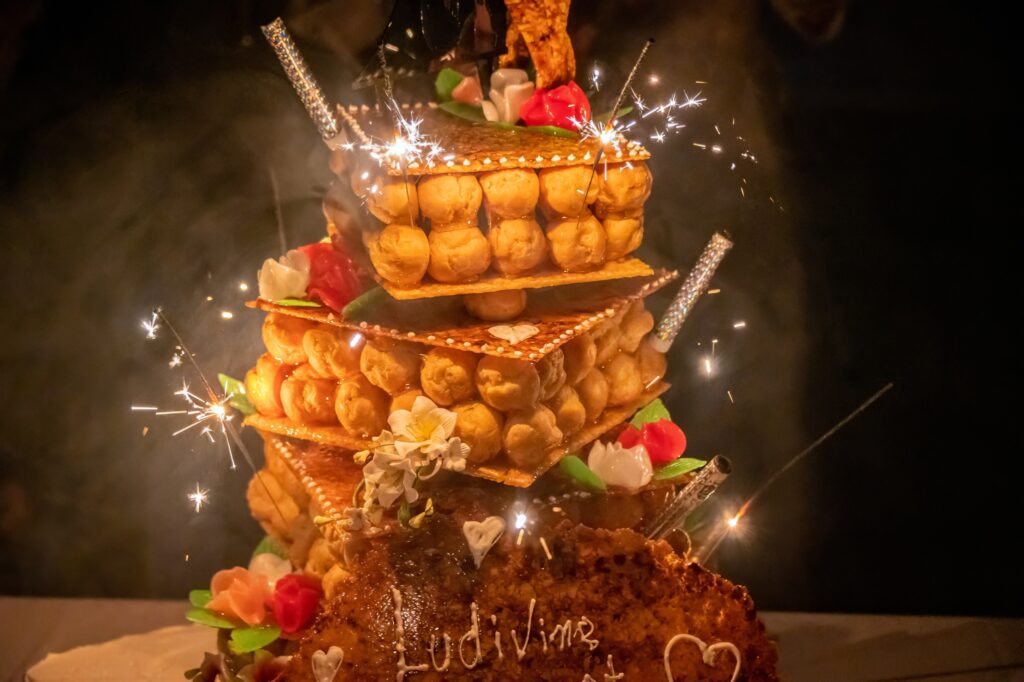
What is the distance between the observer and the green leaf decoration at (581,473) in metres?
1.81

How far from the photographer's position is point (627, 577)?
1703 mm

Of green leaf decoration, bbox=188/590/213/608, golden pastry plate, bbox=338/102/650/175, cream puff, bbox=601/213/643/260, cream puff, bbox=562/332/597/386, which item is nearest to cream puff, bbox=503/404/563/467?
cream puff, bbox=562/332/597/386

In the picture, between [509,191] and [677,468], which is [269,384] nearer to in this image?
[509,191]

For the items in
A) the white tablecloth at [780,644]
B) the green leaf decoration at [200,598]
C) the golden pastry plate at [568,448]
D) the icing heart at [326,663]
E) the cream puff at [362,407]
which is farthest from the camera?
the white tablecloth at [780,644]

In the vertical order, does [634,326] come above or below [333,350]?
above

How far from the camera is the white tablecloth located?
2188 mm

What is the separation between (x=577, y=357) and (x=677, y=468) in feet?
1.12

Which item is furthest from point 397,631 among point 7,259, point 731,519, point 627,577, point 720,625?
point 7,259

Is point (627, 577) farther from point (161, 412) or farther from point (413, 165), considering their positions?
point (161, 412)

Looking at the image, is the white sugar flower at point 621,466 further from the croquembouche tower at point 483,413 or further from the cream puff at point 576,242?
the cream puff at point 576,242

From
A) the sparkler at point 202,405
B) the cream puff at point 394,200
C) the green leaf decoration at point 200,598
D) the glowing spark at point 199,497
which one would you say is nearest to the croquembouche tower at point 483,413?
the cream puff at point 394,200

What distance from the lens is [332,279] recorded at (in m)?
1.87

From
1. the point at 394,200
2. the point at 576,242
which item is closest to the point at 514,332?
the point at 576,242

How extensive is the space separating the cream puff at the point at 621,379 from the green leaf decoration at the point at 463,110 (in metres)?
0.55
